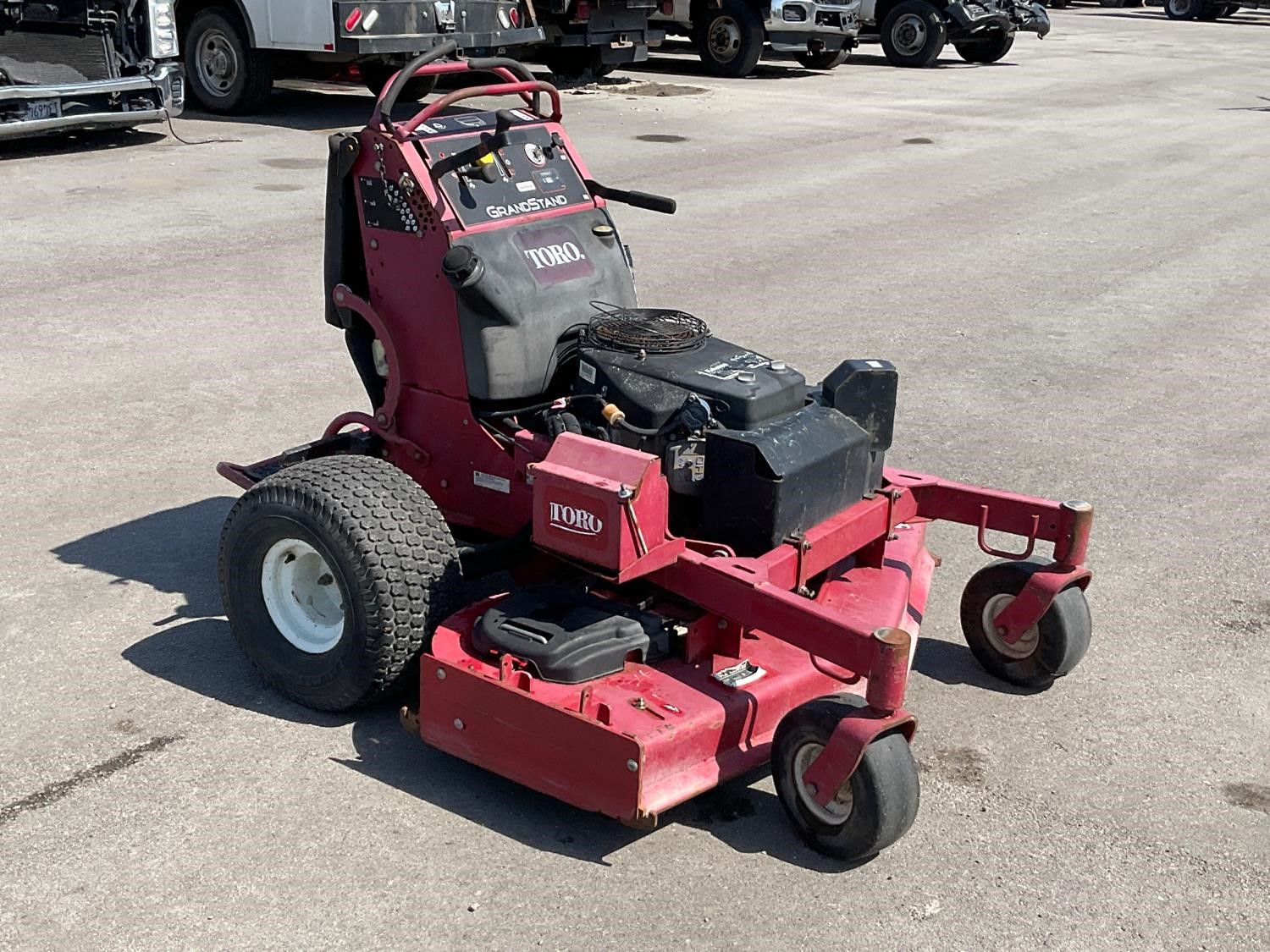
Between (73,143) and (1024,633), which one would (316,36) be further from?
(1024,633)

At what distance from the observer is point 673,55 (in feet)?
80.5

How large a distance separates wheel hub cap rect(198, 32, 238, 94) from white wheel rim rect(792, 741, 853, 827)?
13.2m

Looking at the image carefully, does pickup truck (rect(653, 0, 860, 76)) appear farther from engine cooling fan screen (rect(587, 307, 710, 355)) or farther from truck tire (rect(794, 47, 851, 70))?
engine cooling fan screen (rect(587, 307, 710, 355))

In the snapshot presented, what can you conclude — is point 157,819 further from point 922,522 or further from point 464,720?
point 922,522

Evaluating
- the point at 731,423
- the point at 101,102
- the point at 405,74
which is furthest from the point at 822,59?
the point at 731,423

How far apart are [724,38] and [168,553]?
1736cm

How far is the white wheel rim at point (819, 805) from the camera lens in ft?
13.6

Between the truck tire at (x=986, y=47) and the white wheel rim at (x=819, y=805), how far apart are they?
22606mm

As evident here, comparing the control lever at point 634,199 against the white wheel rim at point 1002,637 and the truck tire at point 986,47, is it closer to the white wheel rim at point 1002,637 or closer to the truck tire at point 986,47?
the white wheel rim at point 1002,637

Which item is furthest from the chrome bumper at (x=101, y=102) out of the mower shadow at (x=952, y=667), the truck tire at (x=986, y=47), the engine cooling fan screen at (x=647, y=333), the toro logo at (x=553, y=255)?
the truck tire at (x=986, y=47)

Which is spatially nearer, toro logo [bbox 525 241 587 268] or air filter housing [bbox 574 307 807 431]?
air filter housing [bbox 574 307 807 431]

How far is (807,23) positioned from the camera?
69.7ft

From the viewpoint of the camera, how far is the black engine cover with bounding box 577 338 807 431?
184 inches

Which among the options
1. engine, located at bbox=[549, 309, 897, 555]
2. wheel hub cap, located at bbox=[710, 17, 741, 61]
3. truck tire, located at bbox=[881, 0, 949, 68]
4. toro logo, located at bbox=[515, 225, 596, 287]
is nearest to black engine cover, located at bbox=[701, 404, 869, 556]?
engine, located at bbox=[549, 309, 897, 555]
